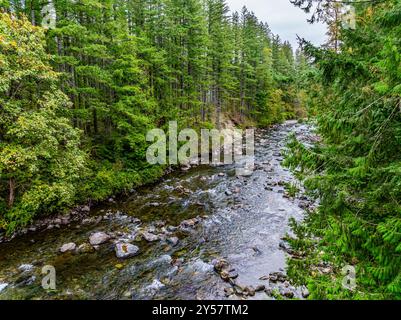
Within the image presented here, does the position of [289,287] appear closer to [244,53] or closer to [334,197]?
[334,197]

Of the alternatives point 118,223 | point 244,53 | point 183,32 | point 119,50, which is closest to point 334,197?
point 118,223

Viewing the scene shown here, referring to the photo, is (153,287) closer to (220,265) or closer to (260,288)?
(220,265)

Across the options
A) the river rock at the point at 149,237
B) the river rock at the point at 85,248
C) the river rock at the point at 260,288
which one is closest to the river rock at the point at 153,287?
the river rock at the point at 149,237

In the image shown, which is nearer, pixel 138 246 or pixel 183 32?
pixel 138 246

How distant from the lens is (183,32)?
21.2m

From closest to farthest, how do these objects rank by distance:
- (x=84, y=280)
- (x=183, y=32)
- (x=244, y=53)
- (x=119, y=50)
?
1. (x=84, y=280)
2. (x=119, y=50)
3. (x=183, y=32)
4. (x=244, y=53)

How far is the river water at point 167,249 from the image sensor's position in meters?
6.94

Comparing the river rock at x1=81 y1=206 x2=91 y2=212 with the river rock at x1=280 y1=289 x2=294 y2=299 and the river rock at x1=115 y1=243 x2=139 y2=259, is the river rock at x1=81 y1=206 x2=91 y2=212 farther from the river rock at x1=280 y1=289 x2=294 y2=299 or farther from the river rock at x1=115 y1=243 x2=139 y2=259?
the river rock at x1=280 y1=289 x2=294 y2=299

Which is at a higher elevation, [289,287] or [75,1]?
[75,1]

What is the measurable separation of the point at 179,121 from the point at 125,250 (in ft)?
40.4

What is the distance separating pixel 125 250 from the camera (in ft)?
28.3

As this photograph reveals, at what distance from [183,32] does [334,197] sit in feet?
66.8

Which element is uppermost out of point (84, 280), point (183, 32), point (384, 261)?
point (183, 32)

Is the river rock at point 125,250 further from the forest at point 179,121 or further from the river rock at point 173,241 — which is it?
the forest at point 179,121
